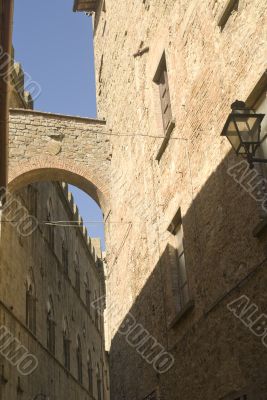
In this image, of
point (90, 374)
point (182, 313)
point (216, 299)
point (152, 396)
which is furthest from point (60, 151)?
point (90, 374)

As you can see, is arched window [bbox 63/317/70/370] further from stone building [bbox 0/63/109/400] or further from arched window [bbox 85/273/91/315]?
arched window [bbox 85/273/91/315]

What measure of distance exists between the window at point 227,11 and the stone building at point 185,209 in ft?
0.04

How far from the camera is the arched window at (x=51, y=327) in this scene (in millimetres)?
17797

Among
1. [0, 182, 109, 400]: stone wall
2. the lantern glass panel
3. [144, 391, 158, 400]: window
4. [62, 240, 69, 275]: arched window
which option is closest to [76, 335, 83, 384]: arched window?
[0, 182, 109, 400]: stone wall

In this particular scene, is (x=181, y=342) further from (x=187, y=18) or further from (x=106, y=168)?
(x=106, y=168)

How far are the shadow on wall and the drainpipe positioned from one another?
3575 millimetres

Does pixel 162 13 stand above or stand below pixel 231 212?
above

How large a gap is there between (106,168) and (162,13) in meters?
4.70

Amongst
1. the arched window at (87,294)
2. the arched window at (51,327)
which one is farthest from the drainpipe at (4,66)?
the arched window at (87,294)

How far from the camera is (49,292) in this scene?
60.4 ft

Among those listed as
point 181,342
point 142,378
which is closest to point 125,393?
point 142,378

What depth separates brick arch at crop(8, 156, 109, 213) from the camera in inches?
517

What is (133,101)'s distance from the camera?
11406mm

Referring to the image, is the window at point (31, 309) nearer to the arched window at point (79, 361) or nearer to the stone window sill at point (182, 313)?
the arched window at point (79, 361)
